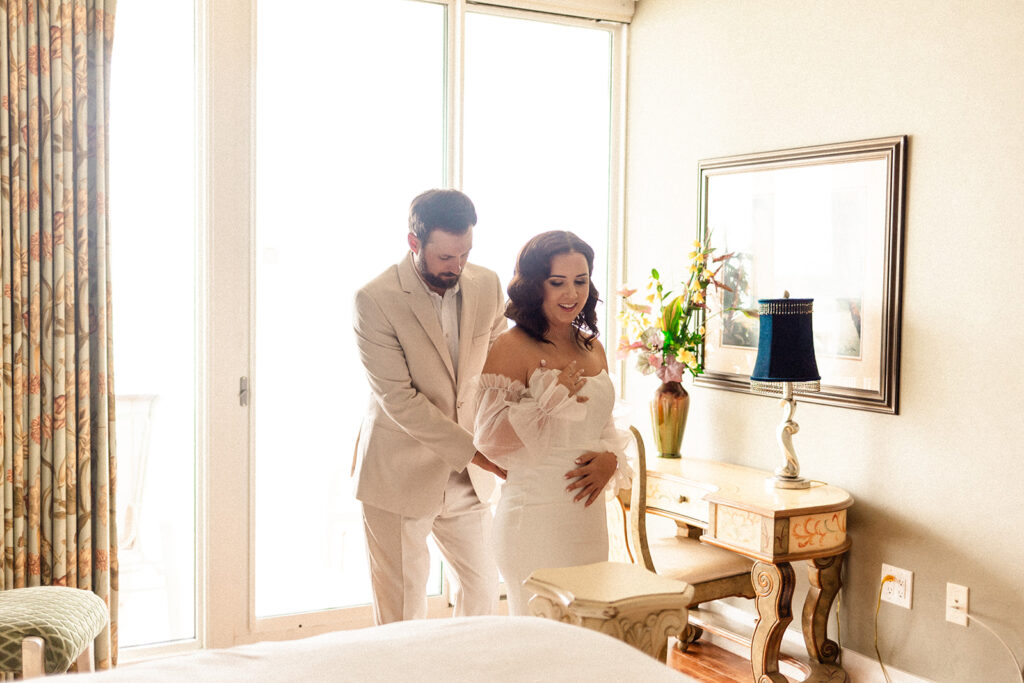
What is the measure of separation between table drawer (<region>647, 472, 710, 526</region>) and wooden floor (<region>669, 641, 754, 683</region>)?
589 millimetres

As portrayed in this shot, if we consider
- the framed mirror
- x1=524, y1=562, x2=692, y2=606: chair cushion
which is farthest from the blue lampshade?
x1=524, y1=562, x2=692, y2=606: chair cushion

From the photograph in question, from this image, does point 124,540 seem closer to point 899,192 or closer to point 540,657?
point 540,657

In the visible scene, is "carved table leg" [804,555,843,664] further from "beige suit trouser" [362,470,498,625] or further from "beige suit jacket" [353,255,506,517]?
"beige suit jacket" [353,255,506,517]

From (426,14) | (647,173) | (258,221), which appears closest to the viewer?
(258,221)

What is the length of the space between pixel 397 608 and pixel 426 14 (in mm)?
2457

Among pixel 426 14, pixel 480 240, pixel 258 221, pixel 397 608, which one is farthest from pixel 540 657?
pixel 426 14

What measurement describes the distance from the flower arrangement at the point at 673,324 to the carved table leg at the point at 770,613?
2.88ft

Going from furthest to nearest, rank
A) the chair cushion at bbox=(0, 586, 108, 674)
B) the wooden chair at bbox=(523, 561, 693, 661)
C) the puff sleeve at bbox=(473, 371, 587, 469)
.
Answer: the chair cushion at bbox=(0, 586, 108, 674) < the puff sleeve at bbox=(473, 371, 587, 469) < the wooden chair at bbox=(523, 561, 693, 661)

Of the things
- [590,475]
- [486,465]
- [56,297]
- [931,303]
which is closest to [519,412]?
[590,475]

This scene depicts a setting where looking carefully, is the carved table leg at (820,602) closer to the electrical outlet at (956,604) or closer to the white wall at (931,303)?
the white wall at (931,303)

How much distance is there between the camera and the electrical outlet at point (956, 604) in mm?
2949

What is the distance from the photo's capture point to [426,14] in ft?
13.0

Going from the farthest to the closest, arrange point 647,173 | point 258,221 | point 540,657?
point 647,173 → point 258,221 → point 540,657

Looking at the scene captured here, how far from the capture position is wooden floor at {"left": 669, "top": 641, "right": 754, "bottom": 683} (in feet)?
11.6
